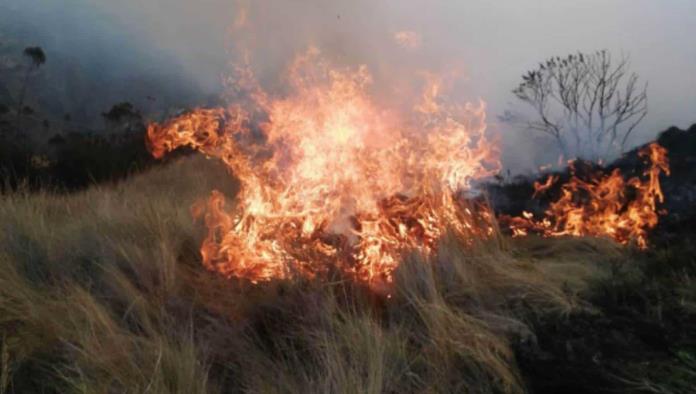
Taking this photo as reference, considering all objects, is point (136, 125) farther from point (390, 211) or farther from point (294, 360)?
point (294, 360)

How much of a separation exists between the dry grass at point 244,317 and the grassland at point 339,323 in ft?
0.04

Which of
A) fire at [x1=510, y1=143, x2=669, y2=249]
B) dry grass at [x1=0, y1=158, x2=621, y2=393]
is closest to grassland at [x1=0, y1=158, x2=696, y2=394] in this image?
dry grass at [x1=0, y1=158, x2=621, y2=393]

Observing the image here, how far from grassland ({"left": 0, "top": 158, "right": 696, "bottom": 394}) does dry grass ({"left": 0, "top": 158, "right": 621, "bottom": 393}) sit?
13 mm

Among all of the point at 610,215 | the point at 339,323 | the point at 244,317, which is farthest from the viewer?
the point at 610,215

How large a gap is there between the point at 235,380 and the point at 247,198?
2.25 meters

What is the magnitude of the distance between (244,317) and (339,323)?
2.49 feet

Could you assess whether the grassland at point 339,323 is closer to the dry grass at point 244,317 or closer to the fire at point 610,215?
the dry grass at point 244,317

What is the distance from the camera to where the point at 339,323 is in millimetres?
Answer: 3977

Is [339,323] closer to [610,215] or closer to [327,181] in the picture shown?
[327,181]

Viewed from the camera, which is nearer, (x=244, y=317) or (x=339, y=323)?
(x=339, y=323)

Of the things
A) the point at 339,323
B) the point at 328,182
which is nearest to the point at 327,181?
the point at 328,182

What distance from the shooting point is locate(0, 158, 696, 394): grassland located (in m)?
3.44

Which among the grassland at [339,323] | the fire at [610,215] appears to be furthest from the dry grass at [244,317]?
the fire at [610,215]

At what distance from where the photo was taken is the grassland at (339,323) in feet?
11.3
